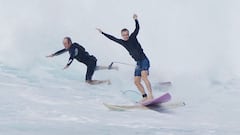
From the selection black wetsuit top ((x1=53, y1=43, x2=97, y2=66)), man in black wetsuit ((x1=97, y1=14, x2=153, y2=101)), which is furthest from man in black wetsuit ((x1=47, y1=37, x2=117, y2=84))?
man in black wetsuit ((x1=97, y1=14, x2=153, y2=101))

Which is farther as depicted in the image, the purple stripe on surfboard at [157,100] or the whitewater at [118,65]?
the purple stripe on surfboard at [157,100]

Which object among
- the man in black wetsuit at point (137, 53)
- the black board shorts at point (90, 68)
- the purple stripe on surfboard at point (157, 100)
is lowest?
the purple stripe on surfboard at point (157, 100)

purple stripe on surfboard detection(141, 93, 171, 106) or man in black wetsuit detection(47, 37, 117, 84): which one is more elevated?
man in black wetsuit detection(47, 37, 117, 84)

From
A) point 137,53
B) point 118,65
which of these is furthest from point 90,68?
point 118,65

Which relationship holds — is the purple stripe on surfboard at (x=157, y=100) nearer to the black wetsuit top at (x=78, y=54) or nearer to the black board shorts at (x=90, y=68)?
the black wetsuit top at (x=78, y=54)

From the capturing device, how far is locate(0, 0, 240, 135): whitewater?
877 centimetres

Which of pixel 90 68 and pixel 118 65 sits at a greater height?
pixel 118 65

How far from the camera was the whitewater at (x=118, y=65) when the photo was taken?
877 cm

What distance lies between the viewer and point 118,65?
651 inches

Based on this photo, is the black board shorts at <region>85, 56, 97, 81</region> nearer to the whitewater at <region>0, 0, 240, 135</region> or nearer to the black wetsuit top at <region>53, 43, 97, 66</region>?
the black wetsuit top at <region>53, 43, 97, 66</region>

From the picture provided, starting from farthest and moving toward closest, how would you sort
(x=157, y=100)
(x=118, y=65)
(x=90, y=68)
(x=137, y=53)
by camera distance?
1. (x=118, y=65)
2. (x=90, y=68)
3. (x=137, y=53)
4. (x=157, y=100)

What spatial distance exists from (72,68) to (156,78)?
6.95ft

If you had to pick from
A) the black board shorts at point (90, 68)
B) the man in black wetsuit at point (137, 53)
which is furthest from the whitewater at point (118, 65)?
the man in black wetsuit at point (137, 53)

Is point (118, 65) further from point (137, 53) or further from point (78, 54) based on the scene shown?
point (137, 53)
